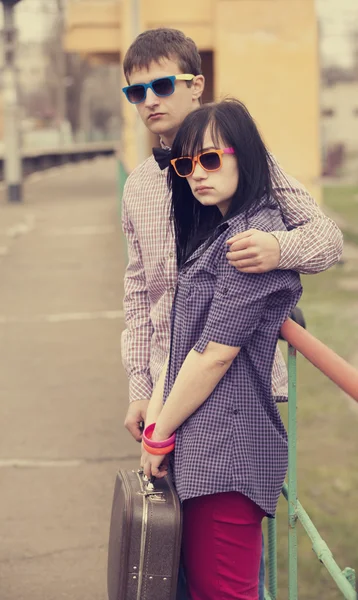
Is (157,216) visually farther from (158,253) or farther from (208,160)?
(208,160)

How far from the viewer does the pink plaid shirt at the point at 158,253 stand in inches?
93.7

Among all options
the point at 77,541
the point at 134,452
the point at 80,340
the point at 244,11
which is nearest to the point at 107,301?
the point at 80,340

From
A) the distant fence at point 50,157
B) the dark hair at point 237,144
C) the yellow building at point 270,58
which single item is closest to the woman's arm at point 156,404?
the dark hair at point 237,144

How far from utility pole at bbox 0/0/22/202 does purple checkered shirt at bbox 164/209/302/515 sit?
63.9ft

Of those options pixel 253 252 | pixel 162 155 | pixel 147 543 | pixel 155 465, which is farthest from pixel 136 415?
pixel 253 252

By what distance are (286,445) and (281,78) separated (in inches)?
534

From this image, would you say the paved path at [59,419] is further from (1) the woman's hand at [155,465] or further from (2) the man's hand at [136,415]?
(1) the woman's hand at [155,465]

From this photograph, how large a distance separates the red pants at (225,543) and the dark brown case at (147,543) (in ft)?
0.17

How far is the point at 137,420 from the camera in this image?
2.80 metres

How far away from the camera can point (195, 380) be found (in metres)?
2.26

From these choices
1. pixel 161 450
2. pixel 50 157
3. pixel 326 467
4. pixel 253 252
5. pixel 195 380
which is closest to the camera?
pixel 253 252

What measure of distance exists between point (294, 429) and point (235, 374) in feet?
1.10

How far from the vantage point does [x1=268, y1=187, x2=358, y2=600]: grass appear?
13.9ft

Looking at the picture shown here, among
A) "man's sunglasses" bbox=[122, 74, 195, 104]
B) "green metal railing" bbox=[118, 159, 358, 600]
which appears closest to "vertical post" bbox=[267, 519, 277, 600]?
"green metal railing" bbox=[118, 159, 358, 600]
